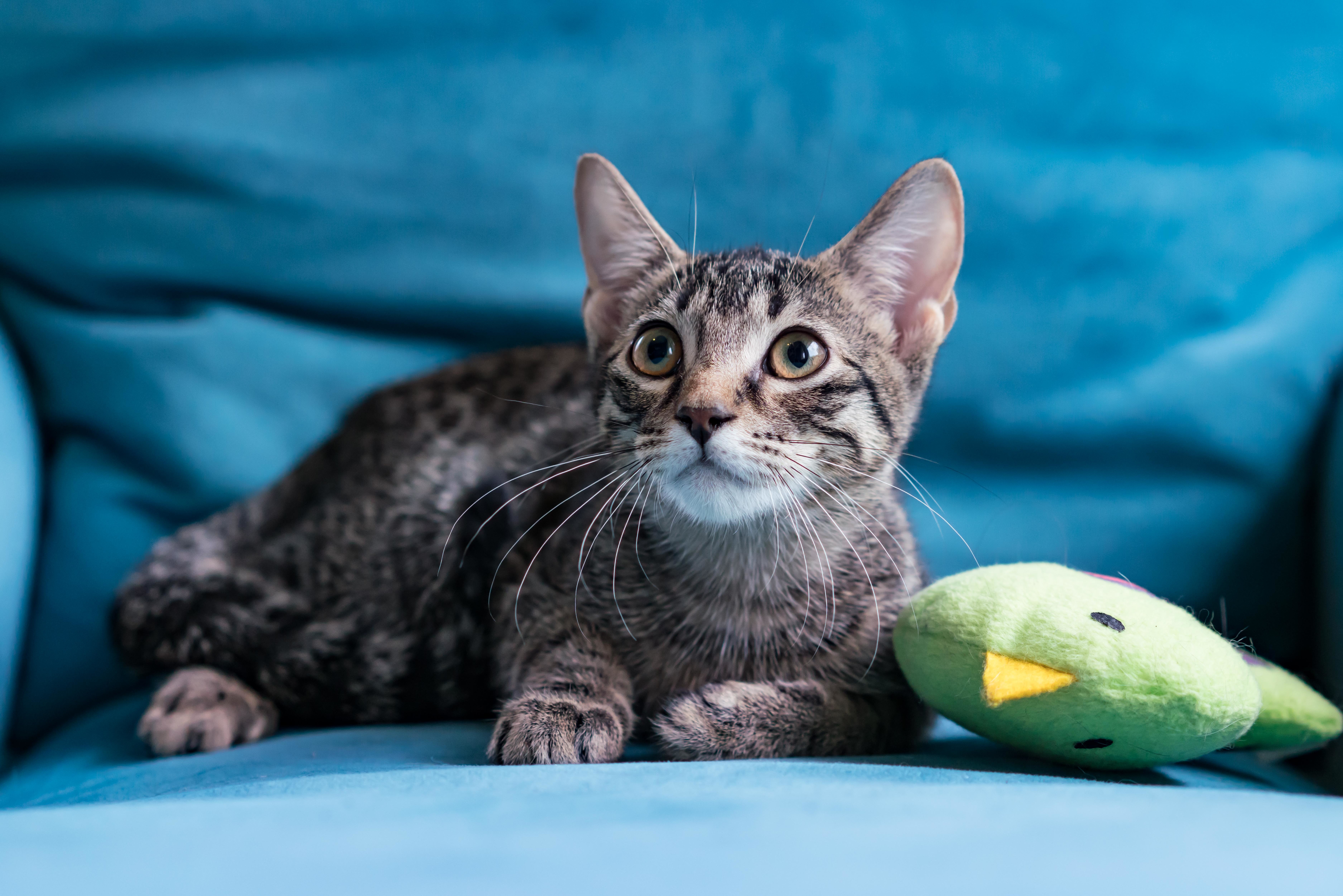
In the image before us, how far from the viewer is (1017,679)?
96cm

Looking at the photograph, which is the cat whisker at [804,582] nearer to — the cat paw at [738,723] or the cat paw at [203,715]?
the cat paw at [738,723]

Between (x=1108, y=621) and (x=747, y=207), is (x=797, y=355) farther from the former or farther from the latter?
(x=747, y=207)

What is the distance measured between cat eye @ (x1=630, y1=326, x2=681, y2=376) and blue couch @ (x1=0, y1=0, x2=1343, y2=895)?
56 cm

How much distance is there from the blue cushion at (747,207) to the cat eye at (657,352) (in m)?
0.65

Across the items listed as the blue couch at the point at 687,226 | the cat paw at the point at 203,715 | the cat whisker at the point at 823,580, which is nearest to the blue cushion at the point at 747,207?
the blue couch at the point at 687,226

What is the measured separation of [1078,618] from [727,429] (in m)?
0.42

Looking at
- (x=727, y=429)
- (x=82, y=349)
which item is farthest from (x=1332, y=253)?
(x=82, y=349)

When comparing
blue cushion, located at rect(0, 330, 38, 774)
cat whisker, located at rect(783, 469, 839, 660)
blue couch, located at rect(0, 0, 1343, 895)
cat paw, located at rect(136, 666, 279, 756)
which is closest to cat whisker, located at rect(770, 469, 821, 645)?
cat whisker, located at rect(783, 469, 839, 660)

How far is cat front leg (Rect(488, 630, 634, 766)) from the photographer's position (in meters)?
1.09

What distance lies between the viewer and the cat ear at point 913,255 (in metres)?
1.25

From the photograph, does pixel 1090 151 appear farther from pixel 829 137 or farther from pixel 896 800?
pixel 896 800

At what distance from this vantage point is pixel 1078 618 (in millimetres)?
972

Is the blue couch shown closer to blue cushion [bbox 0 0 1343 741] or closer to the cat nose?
blue cushion [bbox 0 0 1343 741]

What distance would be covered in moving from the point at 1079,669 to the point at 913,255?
2.03 feet
